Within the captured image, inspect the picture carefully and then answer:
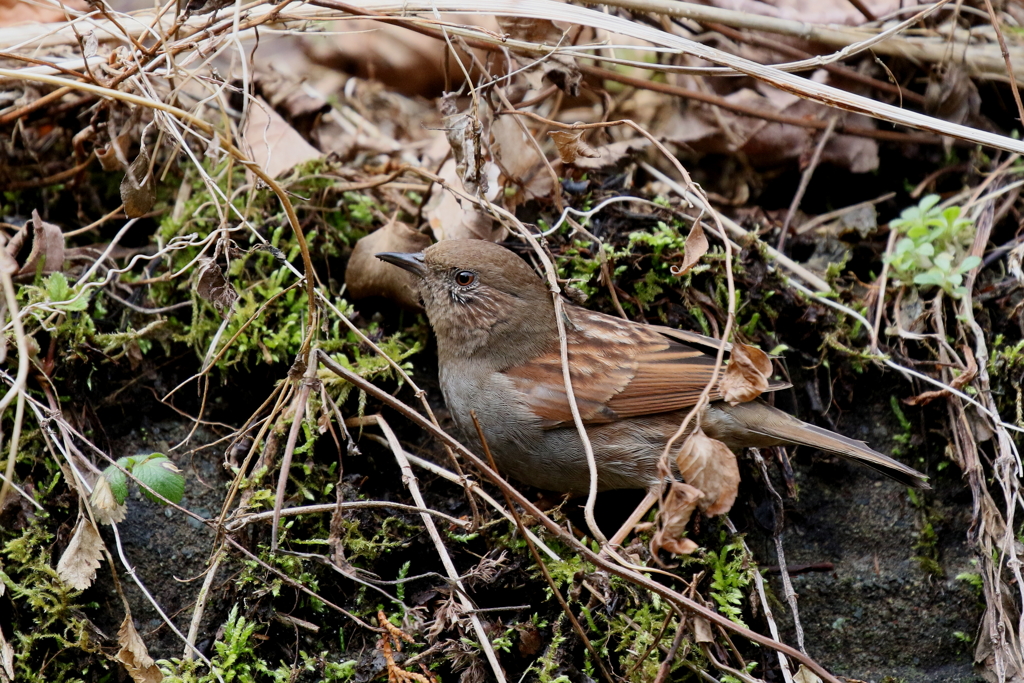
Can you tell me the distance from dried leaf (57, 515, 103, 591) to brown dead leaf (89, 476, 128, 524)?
0.22 feet

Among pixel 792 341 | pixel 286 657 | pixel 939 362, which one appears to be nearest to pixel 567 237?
pixel 792 341

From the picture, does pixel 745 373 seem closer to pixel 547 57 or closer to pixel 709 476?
pixel 709 476

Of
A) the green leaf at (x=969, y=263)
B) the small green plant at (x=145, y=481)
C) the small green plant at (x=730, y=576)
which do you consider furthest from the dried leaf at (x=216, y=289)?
the green leaf at (x=969, y=263)

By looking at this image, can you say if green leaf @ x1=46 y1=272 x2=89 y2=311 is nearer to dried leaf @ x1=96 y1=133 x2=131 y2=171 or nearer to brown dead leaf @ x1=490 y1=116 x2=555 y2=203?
dried leaf @ x1=96 y1=133 x2=131 y2=171

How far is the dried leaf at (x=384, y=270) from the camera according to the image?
172 inches

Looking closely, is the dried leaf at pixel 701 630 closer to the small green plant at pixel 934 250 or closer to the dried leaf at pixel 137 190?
the small green plant at pixel 934 250

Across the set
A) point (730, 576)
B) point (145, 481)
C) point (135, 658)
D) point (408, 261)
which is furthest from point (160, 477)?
point (730, 576)

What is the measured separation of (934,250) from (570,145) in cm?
198

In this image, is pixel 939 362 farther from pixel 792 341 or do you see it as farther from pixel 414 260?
pixel 414 260

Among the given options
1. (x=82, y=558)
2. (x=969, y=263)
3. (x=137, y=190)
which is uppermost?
(x=137, y=190)

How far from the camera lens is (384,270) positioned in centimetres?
435

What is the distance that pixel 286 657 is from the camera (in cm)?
351

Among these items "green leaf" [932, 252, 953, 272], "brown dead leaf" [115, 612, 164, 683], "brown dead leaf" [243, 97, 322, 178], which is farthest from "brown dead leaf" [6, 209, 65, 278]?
"green leaf" [932, 252, 953, 272]

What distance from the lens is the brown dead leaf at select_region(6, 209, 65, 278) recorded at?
3881mm
